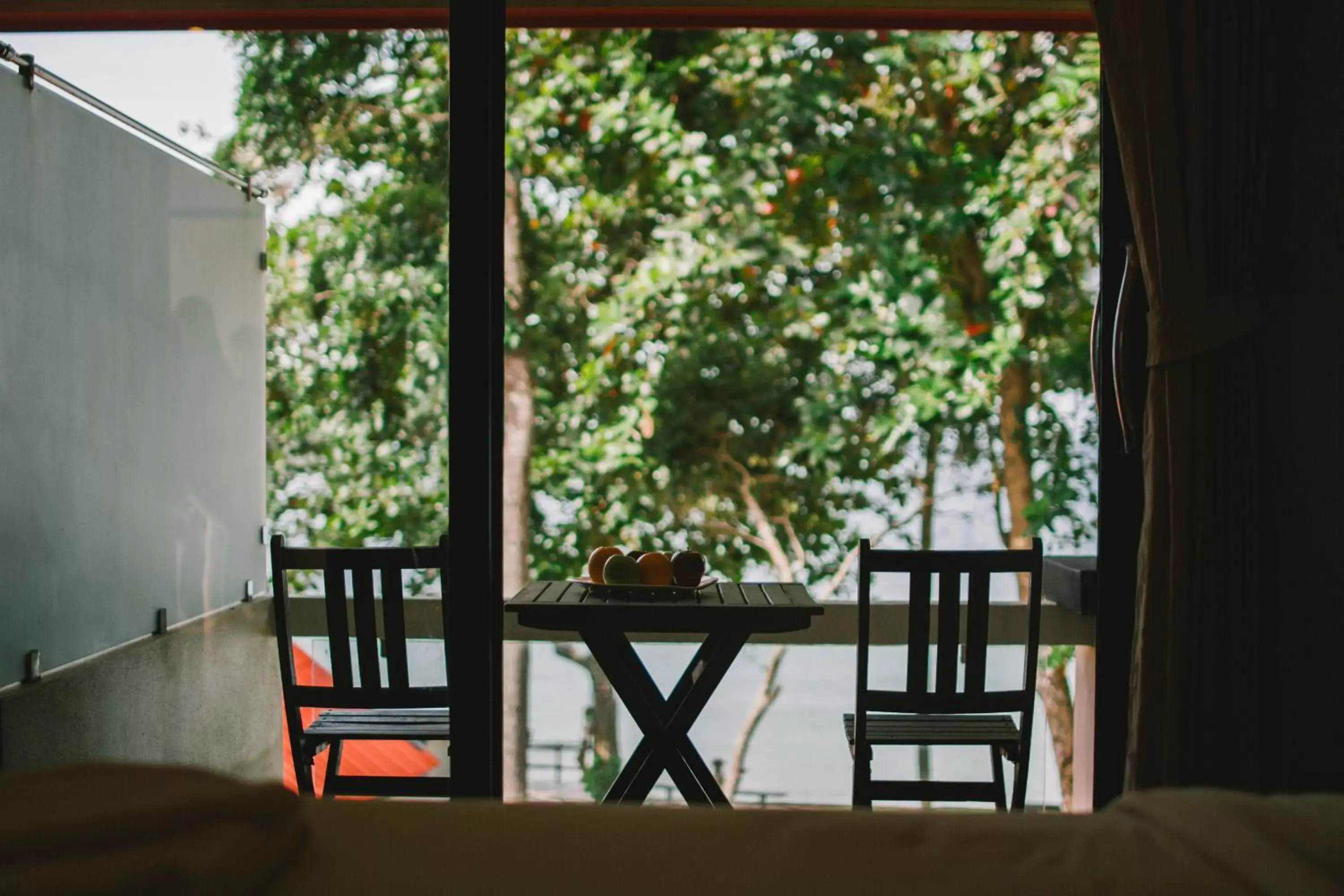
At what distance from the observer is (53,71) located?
2350 millimetres

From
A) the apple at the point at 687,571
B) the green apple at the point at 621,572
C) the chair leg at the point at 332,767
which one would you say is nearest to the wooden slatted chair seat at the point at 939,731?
the apple at the point at 687,571

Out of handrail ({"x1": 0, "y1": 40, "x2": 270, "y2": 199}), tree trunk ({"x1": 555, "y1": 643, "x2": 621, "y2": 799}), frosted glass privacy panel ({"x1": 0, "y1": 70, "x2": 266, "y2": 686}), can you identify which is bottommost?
tree trunk ({"x1": 555, "y1": 643, "x2": 621, "y2": 799})

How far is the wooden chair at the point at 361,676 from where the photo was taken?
2.41m

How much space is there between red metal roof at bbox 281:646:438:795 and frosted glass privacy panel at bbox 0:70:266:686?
25 cm

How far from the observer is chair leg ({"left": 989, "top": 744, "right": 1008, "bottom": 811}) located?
2.49m

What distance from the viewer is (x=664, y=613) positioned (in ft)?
7.93

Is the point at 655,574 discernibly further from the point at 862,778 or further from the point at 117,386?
the point at 117,386

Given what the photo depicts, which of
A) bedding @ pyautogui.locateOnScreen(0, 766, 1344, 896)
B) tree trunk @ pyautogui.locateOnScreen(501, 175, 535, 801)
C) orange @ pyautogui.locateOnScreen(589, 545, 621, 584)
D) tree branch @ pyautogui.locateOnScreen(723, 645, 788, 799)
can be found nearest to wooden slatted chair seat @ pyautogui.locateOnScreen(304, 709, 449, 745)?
orange @ pyautogui.locateOnScreen(589, 545, 621, 584)

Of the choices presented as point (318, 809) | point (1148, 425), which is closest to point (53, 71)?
point (318, 809)

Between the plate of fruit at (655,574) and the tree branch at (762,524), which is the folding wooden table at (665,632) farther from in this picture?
the tree branch at (762,524)

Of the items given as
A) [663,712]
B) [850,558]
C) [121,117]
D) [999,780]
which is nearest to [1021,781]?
[999,780]

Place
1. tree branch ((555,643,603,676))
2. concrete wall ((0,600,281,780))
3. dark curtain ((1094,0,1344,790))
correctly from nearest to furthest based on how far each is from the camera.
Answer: dark curtain ((1094,0,1344,790)) → concrete wall ((0,600,281,780)) → tree branch ((555,643,603,676))

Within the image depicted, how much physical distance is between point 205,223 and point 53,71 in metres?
0.44

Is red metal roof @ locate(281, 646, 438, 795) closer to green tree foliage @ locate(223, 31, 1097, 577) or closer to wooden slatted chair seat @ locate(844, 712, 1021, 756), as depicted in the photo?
wooden slatted chair seat @ locate(844, 712, 1021, 756)
